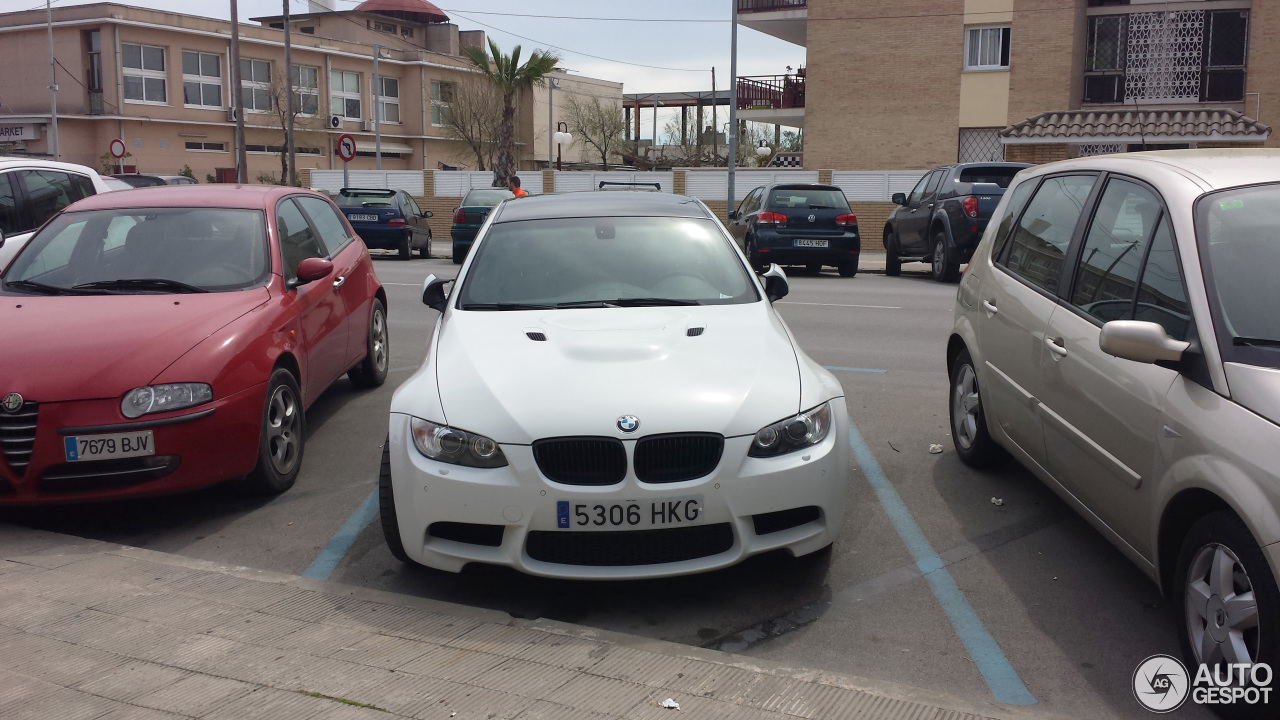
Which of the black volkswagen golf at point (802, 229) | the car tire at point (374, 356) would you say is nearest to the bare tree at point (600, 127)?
the black volkswagen golf at point (802, 229)

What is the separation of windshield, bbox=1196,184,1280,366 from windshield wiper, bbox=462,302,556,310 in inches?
110

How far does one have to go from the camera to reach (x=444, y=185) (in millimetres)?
33250

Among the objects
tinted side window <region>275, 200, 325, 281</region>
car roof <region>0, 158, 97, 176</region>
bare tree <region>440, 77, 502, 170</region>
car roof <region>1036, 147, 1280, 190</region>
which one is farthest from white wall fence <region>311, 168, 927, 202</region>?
bare tree <region>440, 77, 502, 170</region>

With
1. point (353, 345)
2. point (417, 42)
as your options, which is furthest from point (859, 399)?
point (417, 42)

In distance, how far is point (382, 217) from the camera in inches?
862

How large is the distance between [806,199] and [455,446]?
14.8 metres

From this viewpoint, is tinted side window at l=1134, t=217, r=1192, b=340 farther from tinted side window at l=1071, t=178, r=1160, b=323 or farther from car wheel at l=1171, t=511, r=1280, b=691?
car wheel at l=1171, t=511, r=1280, b=691

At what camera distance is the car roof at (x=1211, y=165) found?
3943mm

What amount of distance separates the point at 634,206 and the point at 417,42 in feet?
223

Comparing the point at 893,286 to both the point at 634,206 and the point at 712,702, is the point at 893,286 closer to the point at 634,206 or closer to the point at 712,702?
the point at 634,206

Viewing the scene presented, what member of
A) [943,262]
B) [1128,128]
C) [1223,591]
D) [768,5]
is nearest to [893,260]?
[943,262]

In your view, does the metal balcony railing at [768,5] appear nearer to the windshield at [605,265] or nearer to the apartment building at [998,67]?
the apartment building at [998,67]

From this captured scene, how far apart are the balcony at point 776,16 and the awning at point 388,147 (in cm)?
2942

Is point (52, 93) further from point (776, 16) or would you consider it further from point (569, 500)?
point (569, 500)
